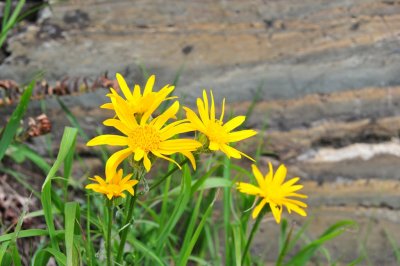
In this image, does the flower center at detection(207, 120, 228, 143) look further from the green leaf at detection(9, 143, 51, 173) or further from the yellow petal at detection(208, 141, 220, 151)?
the green leaf at detection(9, 143, 51, 173)

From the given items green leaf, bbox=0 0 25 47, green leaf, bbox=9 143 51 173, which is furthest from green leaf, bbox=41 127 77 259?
green leaf, bbox=0 0 25 47

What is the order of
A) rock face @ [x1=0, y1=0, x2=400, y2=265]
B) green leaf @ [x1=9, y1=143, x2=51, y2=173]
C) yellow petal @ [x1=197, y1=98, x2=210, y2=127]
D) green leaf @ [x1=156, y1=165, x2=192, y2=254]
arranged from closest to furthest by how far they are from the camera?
yellow petal @ [x1=197, y1=98, x2=210, y2=127], green leaf @ [x1=156, y1=165, x2=192, y2=254], green leaf @ [x1=9, y1=143, x2=51, y2=173], rock face @ [x1=0, y1=0, x2=400, y2=265]

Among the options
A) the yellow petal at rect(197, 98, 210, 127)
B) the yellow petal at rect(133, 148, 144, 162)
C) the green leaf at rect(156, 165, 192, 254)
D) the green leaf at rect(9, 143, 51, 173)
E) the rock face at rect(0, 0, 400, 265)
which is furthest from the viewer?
the rock face at rect(0, 0, 400, 265)

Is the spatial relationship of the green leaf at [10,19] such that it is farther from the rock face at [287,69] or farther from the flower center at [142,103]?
the flower center at [142,103]

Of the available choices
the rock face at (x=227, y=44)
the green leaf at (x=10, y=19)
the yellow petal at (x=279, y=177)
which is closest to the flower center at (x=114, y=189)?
the yellow petal at (x=279, y=177)

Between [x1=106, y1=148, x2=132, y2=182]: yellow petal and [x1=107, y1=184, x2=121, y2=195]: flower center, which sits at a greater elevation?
[x1=106, y1=148, x2=132, y2=182]: yellow petal

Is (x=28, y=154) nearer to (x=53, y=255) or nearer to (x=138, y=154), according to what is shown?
(x=53, y=255)

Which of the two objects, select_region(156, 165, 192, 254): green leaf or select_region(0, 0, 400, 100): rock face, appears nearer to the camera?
select_region(156, 165, 192, 254): green leaf
